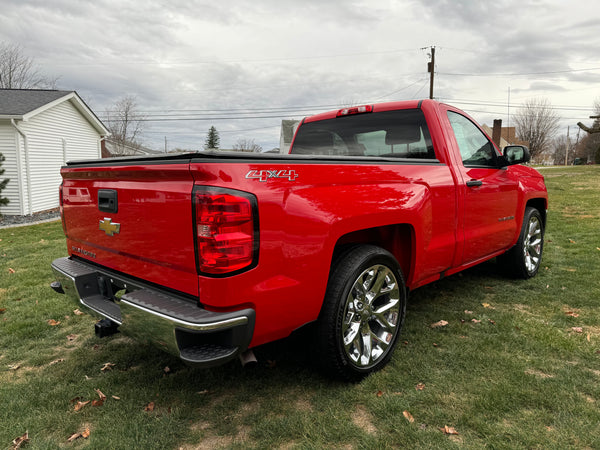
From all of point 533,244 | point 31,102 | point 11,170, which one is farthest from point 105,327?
point 31,102

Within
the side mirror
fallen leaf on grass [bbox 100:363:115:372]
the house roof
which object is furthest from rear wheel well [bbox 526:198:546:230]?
the house roof

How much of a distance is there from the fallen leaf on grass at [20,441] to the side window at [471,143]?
3779 mm

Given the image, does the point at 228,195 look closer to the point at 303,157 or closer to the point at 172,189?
the point at 172,189

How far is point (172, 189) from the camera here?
2.12 metres

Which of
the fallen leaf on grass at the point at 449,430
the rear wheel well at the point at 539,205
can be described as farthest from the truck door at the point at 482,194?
the fallen leaf on grass at the point at 449,430

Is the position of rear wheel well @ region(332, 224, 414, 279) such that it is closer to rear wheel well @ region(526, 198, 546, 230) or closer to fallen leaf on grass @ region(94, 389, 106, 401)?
fallen leaf on grass @ region(94, 389, 106, 401)

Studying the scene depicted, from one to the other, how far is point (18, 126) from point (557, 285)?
16.0 m

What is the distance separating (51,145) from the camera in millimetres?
16156

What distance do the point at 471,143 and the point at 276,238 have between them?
274 cm

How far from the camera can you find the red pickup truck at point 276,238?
6.64 ft

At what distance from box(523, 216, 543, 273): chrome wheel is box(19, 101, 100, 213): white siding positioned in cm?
1540

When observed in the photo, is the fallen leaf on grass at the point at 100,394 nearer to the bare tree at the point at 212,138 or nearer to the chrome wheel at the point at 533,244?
the chrome wheel at the point at 533,244

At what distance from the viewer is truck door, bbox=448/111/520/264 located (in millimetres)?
3732

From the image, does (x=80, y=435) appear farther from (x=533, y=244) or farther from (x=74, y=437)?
(x=533, y=244)
